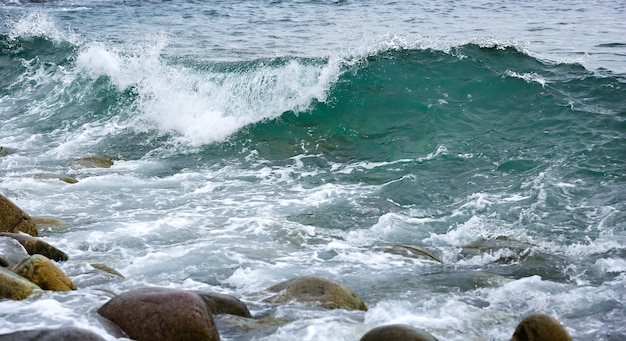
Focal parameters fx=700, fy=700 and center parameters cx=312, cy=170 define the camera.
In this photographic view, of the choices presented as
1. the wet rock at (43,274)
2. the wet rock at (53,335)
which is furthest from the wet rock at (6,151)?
the wet rock at (53,335)

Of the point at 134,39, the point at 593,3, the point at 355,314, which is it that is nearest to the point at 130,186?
the point at 355,314

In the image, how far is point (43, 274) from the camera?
223 inches

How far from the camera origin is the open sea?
21.5ft

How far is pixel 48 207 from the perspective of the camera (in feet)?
31.0

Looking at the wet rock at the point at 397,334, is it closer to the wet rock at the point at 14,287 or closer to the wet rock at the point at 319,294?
the wet rock at the point at 319,294

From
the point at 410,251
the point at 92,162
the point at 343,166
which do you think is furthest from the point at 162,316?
the point at 92,162

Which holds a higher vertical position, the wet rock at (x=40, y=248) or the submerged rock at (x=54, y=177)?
the wet rock at (x=40, y=248)

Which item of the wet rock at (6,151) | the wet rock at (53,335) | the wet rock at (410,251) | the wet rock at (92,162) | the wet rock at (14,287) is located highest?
the wet rock at (53,335)

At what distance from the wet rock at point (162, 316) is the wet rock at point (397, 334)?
3.76ft

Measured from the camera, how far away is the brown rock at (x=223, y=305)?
553 cm

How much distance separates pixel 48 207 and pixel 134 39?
13.7 metres

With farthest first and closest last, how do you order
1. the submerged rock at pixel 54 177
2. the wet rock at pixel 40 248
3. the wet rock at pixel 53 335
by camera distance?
the submerged rock at pixel 54 177, the wet rock at pixel 40 248, the wet rock at pixel 53 335

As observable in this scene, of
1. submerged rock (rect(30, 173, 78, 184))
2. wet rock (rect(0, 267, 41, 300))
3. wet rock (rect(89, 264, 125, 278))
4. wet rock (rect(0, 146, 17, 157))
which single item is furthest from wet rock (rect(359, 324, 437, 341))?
wet rock (rect(0, 146, 17, 157))

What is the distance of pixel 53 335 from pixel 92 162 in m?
8.18
